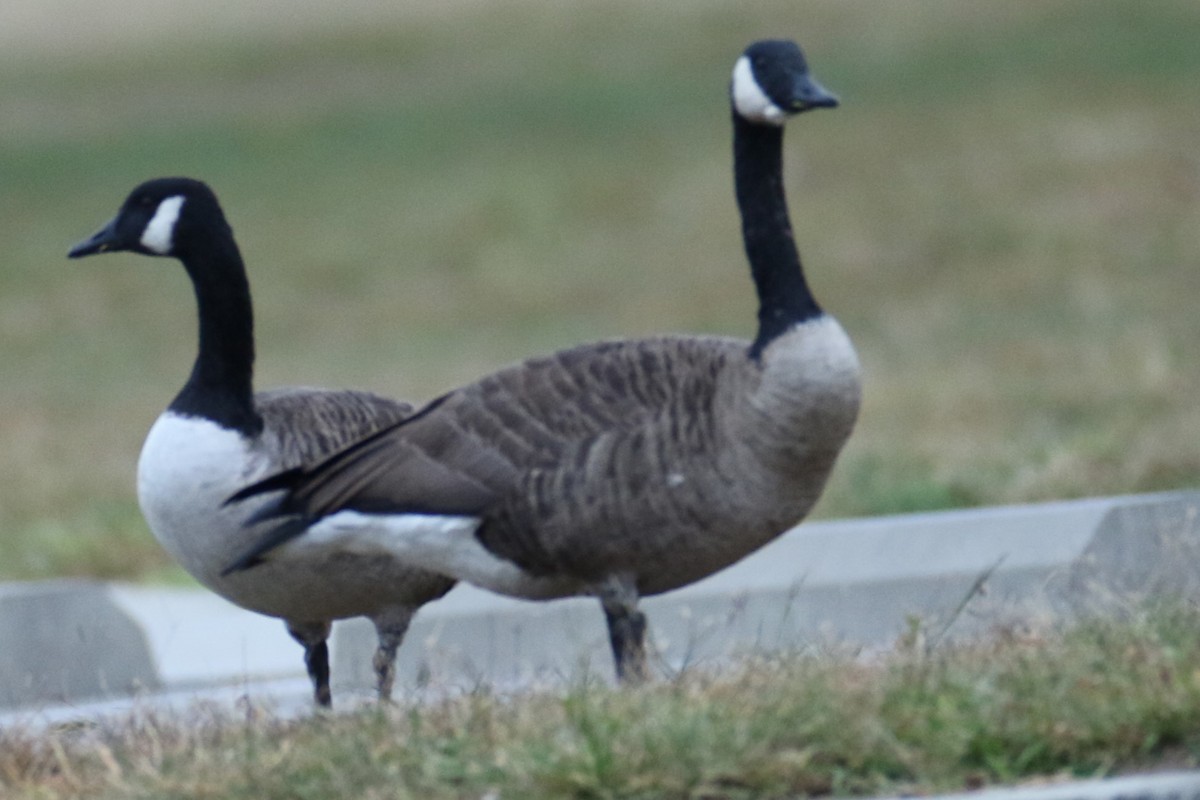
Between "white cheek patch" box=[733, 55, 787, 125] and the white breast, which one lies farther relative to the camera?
the white breast

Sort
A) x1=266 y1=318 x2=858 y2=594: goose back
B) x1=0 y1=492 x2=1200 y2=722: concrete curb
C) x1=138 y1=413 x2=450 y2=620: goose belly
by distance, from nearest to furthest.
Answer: x1=266 y1=318 x2=858 y2=594: goose back → x1=138 y1=413 x2=450 y2=620: goose belly → x1=0 y1=492 x2=1200 y2=722: concrete curb

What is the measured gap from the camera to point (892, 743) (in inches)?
157

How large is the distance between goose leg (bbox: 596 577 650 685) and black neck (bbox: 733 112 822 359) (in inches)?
32.0

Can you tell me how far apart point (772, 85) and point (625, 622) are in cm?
155

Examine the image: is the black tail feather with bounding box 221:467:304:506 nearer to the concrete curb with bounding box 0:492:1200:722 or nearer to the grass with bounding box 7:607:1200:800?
the grass with bounding box 7:607:1200:800

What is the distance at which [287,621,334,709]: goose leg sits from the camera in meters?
6.15

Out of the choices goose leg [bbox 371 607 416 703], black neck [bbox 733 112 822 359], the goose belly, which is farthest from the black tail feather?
black neck [bbox 733 112 822 359]

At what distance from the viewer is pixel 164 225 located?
6.32m

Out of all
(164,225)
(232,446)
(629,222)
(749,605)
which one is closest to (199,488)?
(232,446)

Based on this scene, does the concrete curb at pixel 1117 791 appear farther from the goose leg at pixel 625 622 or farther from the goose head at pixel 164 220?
Result: the goose head at pixel 164 220

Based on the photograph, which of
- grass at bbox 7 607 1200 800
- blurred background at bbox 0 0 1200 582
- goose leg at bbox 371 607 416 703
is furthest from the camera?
blurred background at bbox 0 0 1200 582

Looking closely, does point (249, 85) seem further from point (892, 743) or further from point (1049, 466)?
point (892, 743)

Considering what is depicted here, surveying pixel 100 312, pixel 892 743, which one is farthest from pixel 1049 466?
pixel 100 312

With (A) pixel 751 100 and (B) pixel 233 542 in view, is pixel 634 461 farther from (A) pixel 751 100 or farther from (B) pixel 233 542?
(B) pixel 233 542
